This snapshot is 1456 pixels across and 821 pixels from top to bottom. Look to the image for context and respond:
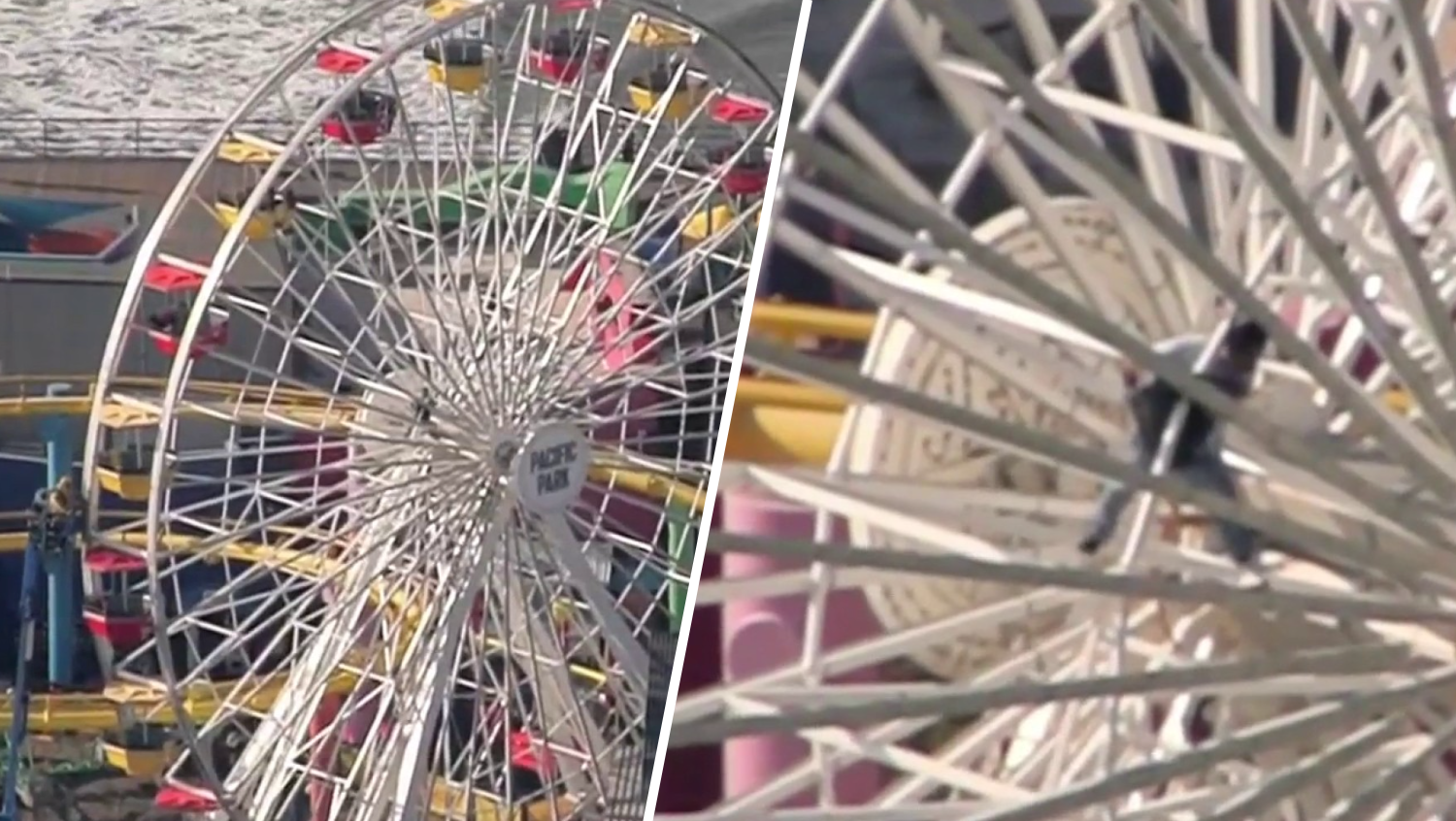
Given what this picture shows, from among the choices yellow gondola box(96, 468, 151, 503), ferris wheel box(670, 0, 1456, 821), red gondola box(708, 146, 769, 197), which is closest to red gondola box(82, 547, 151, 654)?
yellow gondola box(96, 468, 151, 503)

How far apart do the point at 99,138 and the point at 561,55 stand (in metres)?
3.63

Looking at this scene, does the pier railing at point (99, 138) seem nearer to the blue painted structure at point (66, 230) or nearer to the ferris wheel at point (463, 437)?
the blue painted structure at point (66, 230)

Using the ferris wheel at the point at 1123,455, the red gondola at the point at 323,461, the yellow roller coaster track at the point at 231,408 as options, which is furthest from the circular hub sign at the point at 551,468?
the ferris wheel at the point at 1123,455

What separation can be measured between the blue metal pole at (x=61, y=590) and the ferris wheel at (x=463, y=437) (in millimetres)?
621

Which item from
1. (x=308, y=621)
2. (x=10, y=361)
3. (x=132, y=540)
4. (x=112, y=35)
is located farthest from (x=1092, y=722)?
(x=112, y=35)

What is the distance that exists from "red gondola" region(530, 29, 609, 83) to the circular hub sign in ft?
2.80

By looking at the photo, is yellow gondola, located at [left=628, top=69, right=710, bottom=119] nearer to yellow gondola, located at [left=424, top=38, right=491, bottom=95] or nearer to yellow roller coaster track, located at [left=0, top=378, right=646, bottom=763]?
yellow gondola, located at [left=424, top=38, right=491, bottom=95]

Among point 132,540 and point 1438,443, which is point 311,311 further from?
point 1438,443

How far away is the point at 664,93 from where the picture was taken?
535 centimetres

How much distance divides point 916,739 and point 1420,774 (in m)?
0.53

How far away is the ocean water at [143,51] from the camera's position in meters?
8.95

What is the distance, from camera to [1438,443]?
165cm

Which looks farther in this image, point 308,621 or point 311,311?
point 308,621

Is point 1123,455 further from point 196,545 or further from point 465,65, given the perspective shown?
point 465,65
